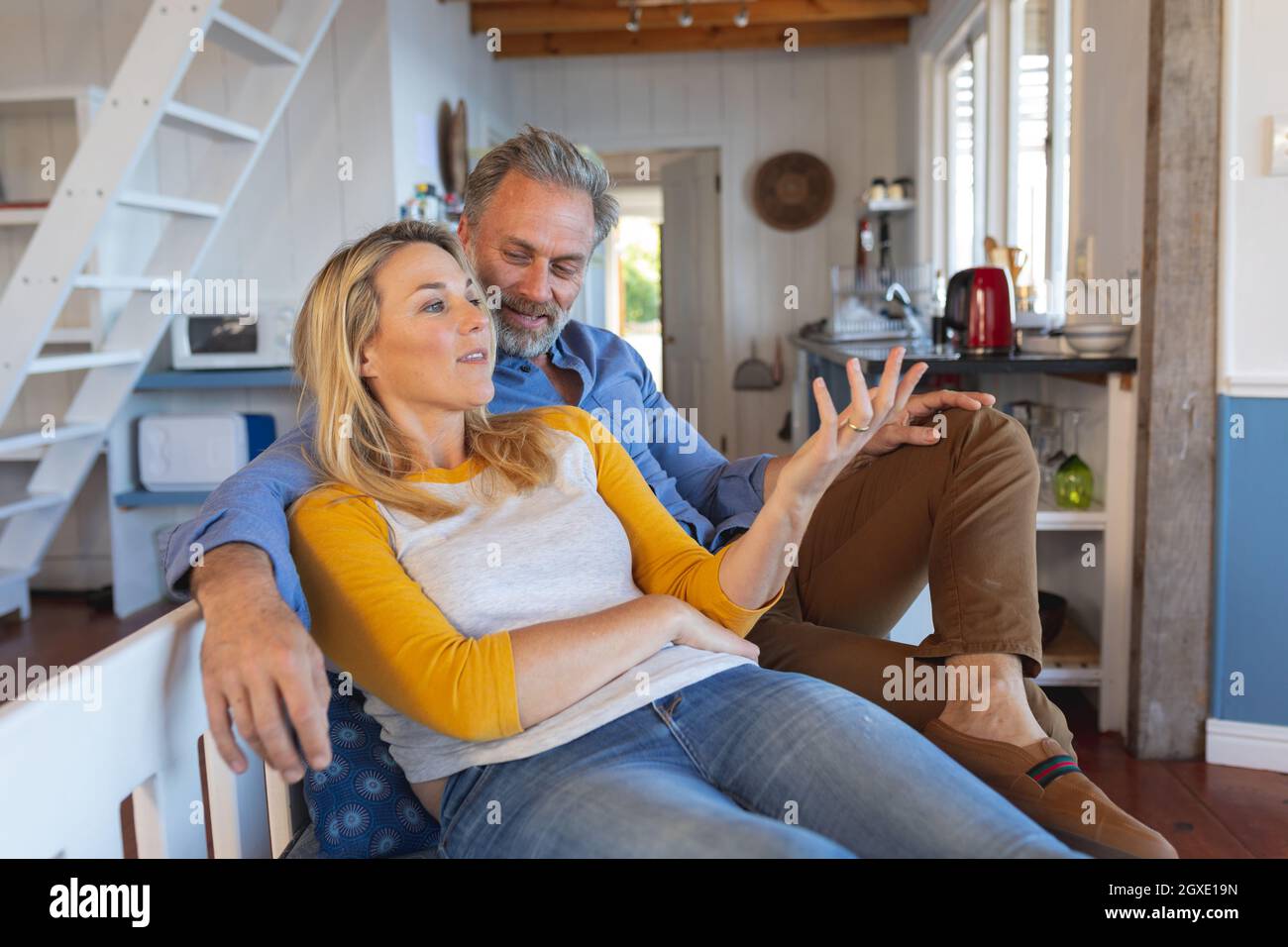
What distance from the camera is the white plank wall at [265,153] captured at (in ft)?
15.0

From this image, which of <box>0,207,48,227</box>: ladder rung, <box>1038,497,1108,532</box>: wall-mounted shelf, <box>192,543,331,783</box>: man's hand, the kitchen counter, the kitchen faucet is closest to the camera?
<box>192,543,331,783</box>: man's hand

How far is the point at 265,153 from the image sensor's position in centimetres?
468

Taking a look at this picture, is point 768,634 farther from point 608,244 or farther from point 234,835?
point 608,244

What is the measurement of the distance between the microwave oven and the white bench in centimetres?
347

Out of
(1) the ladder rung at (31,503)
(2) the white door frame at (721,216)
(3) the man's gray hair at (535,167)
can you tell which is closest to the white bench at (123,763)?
(3) the man's gray hair at (535,167)

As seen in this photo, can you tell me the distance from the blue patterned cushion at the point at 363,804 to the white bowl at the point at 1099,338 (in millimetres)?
2146

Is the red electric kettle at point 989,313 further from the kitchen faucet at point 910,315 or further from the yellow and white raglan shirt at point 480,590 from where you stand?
the yellow and white raglan shirt at point 480,590

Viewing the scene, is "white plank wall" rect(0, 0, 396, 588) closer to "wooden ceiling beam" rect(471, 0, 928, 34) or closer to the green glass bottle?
"wooden ceiling beam" rect(471, 0, 928, 34)

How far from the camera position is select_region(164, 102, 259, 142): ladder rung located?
3.44m

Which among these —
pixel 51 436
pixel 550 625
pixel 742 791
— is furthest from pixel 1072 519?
pixel 51 436

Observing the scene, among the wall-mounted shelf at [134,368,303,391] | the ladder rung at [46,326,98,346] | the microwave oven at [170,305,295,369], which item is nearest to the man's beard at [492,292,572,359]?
the wall-mounted shelf at [134,368,303,391]

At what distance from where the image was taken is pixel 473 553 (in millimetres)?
1369

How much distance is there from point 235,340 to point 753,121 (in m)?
3.62

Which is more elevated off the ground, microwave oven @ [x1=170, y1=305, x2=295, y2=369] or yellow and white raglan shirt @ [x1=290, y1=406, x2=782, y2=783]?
microwave oven @ [x1=170, y1=305, x2=295, y2=369]
